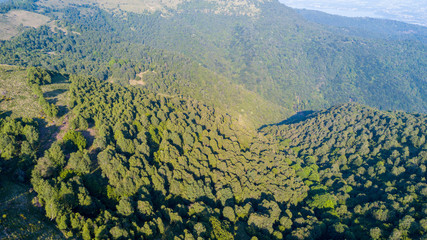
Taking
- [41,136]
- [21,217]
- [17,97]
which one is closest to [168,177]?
[21,217]

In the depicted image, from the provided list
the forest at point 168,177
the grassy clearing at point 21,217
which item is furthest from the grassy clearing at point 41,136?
the forest at point 168,177

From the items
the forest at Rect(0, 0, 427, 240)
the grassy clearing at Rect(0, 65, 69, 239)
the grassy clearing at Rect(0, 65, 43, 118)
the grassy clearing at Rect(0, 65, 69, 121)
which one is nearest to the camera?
the grassy clearing at Rect(0, 65, 69, 239)

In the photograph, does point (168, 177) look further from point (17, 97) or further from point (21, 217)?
point (17, 97)

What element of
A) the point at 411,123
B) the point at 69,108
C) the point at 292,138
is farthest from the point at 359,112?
the point at 69,108

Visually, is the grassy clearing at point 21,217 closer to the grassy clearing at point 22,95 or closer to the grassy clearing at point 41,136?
the grassy clearing at point 41,136

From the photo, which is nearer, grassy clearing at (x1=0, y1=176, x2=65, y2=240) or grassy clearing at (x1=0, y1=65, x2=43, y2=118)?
grassy clearing at (x1=0, y1=176, x2=65, y2=240)

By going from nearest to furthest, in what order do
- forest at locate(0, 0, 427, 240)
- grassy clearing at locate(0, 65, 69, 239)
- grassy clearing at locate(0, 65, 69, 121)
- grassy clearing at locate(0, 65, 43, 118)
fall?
grassy clearing at locate(0, 65, 69, 239)
forest at locate(0, 0, 427, 240)
grassy clearing at locate(0, 65, 43, 118)
grassy clearing at locate(0, 65, 69, 121)

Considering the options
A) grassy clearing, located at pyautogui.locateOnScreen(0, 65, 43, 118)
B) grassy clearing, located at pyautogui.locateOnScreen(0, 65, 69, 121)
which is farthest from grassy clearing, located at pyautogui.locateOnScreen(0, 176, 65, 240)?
grassy clearing, located at pyautogui.locateOnScreen(0, 65, 43, 118)

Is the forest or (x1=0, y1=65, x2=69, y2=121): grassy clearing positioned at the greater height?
(x1=0, y1=65, x2=69, y2=121): grassy clearing

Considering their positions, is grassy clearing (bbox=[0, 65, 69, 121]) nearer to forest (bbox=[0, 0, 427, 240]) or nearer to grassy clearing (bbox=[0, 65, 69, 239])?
grassy clearing (bbox=[0, 65, 69, 239])
